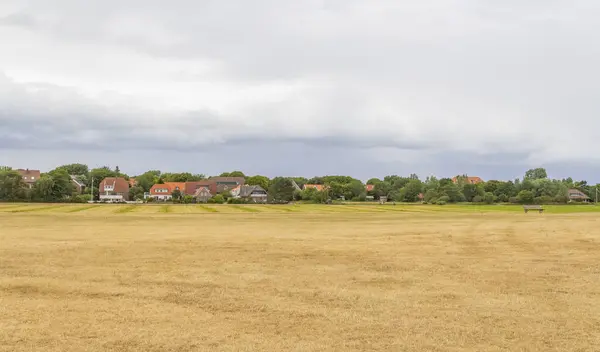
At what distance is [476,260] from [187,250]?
12041mm

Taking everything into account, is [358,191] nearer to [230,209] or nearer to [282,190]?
[282,190]

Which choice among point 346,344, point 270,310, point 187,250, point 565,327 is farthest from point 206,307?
point 187,250

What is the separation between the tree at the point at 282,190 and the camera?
169 m

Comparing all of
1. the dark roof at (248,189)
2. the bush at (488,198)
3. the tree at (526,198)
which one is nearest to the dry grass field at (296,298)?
the bush at (488,198)

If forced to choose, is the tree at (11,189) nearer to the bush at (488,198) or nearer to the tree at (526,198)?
the bush at (488,198)

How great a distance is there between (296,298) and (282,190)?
154 m

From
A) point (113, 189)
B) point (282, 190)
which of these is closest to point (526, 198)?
point (282, 190)

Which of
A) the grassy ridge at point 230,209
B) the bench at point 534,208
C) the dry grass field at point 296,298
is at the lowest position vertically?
the dry grass field at point 296,298

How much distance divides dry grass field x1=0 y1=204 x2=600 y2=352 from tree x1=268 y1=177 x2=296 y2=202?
5543 inches

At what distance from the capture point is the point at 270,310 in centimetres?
1373

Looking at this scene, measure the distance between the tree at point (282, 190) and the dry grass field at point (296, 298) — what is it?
141 metres

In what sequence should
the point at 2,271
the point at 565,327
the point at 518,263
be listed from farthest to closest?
the point at 518,263
the point at 2,271
the point at 565,327

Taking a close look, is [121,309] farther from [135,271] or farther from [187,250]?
[187,250]

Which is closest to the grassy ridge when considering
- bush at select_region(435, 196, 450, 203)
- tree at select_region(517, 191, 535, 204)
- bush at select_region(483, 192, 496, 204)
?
bush at select_region(435, 196, 450, 203)
